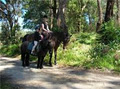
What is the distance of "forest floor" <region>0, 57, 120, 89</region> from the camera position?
884 cm

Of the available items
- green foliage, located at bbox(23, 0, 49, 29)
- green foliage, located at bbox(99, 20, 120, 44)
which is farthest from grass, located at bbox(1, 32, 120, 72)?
green foliage, located at bbox(23, 0, 49, 29)

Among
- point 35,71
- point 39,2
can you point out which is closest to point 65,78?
point 35,71

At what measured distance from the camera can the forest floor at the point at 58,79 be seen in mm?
8844

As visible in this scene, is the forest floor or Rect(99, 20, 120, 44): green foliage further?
Rect(99, 20, 120, 44): green foliage

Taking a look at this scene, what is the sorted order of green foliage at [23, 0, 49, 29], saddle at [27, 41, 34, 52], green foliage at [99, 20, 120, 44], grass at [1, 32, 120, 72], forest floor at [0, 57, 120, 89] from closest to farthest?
forest floor at [0, 57, 120, 89] < grass at [1, 32, 120, 72] < saddle at [27, 41, 34, 52] < green foliage at [99, 20, 120, 44] < green foliage at [23, 0, 49, 29]

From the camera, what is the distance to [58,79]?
32.7 feet

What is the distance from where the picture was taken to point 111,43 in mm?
14492

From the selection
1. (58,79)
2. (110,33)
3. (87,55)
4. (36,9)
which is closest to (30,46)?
(87,55)

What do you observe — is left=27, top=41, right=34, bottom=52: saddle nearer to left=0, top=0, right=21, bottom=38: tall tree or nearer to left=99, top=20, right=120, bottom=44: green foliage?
left=99, top=20, right=120, bottom=44: green foliage

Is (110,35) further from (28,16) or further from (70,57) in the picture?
(28,16)

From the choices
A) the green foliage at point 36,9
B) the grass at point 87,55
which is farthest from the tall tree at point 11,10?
the grass at point 87,55

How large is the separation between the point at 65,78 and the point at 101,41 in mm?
6794

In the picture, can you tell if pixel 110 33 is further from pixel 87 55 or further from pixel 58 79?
pixel 58 79

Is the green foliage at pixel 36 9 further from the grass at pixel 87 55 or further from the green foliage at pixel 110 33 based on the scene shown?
the green foliage at pixel 110 33
